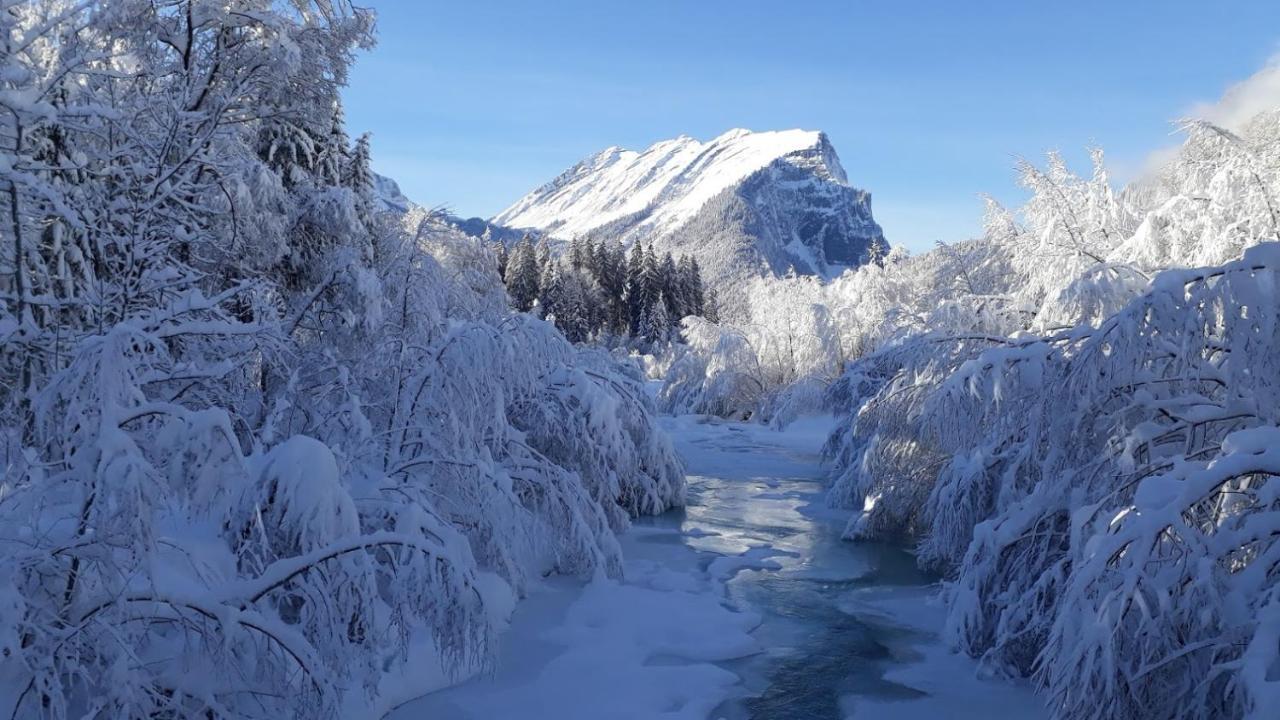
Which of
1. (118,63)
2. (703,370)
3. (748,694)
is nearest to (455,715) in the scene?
(748,694)

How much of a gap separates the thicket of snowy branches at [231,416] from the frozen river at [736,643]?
0.54 m

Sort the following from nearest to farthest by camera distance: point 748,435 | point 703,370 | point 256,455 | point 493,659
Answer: point 256,455, point 493,659, point 748,435, point 703,370

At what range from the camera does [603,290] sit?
55.8 meters

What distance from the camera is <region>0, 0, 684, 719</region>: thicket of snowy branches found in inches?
142

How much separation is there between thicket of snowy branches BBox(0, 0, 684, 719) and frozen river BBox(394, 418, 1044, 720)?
54 centimetres

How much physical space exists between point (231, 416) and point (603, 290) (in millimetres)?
50343

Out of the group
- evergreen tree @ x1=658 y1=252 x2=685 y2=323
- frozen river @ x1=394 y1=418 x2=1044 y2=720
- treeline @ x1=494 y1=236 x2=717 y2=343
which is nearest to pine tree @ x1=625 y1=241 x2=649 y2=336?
treeline @ x1=494 y1=236 x2=717 y2=343

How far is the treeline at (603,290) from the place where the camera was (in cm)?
5103

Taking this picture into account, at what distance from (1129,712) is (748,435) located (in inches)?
844

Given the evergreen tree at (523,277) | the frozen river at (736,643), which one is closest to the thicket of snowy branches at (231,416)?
the frozen river at (736,643)

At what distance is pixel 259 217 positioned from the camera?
9039mm

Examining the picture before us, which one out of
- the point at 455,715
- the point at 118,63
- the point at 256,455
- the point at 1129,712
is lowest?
the point at 455,715

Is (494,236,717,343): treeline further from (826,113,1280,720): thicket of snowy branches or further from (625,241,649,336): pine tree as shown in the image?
(826,113,1280,720): thicket of snowy branches

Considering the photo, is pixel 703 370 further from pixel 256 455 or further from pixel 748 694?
pixel 256 455
